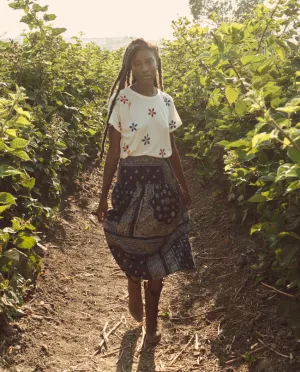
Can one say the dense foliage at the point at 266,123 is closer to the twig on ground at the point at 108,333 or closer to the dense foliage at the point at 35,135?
the twig on ground at the point at 108,333

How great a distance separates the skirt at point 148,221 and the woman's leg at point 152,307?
95mm

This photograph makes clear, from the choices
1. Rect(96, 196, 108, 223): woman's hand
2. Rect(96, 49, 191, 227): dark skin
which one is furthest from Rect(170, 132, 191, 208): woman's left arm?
Rect(96, 196, 108, 223): woman's hand

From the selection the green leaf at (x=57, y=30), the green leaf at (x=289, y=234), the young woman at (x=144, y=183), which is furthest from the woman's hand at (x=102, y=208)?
the green leaf at (x=57, y=30)

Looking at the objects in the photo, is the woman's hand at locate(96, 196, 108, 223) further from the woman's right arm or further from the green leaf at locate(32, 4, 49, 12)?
the green leaf at locate(32, 4, 49, 12)

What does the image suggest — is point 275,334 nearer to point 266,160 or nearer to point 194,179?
point 266,160

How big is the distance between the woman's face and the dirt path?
66.9 inches

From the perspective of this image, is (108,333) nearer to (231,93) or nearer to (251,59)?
(231,93)

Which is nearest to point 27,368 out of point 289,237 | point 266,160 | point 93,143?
point 289,237

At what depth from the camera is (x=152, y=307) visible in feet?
11.3

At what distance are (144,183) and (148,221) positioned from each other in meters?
0.25

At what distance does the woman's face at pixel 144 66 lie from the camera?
3.22m

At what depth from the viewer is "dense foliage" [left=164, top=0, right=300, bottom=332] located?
7.03 feet

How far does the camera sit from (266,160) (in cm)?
318

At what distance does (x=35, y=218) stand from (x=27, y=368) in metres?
1.37
